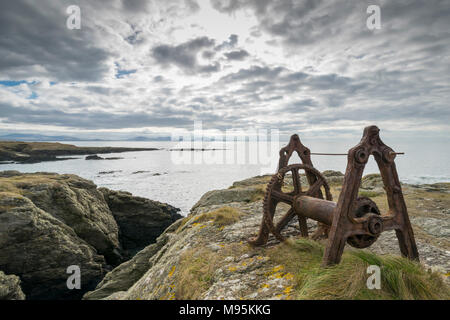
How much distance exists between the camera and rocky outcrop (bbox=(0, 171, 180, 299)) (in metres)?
13.9

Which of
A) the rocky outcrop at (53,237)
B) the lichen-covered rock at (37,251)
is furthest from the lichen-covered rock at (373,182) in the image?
the lichen-covered rock at (37,251)

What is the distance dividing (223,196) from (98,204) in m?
16.1

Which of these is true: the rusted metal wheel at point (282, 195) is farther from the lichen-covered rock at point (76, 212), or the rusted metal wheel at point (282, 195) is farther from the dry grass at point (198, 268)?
the lichen-covered rock at point (76, 212)

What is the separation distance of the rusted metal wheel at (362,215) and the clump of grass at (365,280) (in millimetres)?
204

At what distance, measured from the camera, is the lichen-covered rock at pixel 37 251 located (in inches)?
541

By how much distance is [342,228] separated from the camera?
3.90m

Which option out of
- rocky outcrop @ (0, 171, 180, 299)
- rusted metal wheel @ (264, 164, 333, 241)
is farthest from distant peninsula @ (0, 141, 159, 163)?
rusted metal wheel @ (264, 164, 333, 241)

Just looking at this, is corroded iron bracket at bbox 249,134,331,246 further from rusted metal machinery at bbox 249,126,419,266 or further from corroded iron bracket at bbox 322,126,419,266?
corroded iron bracket at bbox 322,126,419,266

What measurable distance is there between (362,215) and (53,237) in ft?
Answer: 58.1

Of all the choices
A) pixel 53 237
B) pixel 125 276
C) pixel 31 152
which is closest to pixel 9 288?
pixel 53 237

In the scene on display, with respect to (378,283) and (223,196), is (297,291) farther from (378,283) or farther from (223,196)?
(223,196)

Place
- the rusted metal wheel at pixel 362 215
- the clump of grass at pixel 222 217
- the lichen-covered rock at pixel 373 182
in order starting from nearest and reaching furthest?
1. the rusted metal wheel at pixel 362 215
2. the clump of grass at pixel 222 217
3. the lichen-covered rock at pixel 373 182

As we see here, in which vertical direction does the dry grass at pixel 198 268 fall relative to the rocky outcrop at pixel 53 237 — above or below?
above
